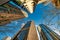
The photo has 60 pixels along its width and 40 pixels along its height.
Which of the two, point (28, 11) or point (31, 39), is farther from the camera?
point (28, 11)

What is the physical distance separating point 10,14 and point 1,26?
11cm

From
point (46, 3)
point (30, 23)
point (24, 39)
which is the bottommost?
point (24, 39)

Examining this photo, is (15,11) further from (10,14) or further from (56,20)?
(56,20)

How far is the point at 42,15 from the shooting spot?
1.24 metres

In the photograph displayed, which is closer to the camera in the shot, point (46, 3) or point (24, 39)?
point (24, 39)

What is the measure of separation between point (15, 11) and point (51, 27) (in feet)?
0.95

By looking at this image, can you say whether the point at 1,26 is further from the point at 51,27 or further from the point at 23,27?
the point at 51,27

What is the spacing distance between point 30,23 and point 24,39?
0.43 ft

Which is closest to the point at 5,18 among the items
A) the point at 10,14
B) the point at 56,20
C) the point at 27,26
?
the point at 10,14

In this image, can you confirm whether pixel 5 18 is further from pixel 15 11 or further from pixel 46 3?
pixel 46 3

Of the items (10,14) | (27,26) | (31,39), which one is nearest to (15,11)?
(10,14)

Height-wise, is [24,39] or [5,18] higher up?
[5,18]

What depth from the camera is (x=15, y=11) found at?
1.24 m

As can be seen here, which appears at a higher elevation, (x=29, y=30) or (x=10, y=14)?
(x=10, y=14)
